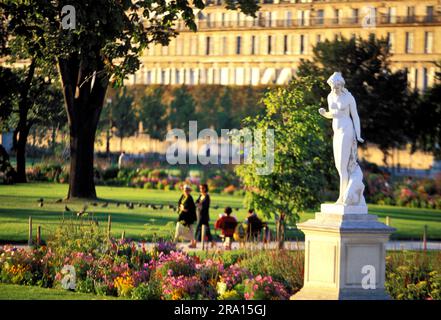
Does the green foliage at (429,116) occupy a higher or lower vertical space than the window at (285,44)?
lower

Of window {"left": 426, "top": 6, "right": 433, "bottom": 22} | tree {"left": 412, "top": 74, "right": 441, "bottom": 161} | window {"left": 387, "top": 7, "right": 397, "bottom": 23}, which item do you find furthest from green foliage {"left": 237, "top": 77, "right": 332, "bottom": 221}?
window {"left": 387, "top": 7, "right": 397, "bottom": 23}

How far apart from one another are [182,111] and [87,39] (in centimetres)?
7107

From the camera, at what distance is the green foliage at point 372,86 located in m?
73.4

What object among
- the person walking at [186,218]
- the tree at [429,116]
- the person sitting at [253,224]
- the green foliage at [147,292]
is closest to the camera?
the green foliage at [147,292]

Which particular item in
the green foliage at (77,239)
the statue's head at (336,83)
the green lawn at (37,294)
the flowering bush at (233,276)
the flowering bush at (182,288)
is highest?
the statue's head at (336,83)

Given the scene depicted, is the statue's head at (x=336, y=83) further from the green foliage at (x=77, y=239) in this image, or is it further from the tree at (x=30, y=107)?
the tree at (x=30, y=107)

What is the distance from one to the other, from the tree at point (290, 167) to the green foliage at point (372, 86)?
124ft

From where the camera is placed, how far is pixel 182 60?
453 ft

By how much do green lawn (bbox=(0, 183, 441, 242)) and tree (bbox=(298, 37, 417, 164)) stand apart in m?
15.8

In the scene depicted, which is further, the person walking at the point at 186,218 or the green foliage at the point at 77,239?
the person walking at the point at 186,218

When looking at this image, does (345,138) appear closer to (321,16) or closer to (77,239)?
(77,239)

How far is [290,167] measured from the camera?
33.9 m

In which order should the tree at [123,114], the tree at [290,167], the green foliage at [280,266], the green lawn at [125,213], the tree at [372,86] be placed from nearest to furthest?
the green foliage at [280,266] → the tree at [290,167] → the green lawn at [125,213] → the tree at [372,86] → the tree at [123,114]

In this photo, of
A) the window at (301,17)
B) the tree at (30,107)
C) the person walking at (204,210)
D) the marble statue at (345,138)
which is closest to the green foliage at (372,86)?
the tree at (30,107)
